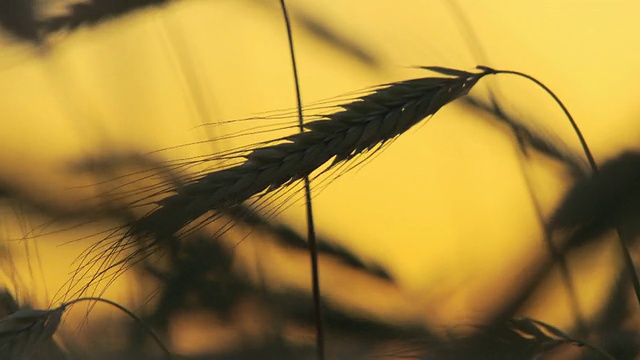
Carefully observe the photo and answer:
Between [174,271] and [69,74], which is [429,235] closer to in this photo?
[174,271]

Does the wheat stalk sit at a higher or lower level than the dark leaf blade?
lower

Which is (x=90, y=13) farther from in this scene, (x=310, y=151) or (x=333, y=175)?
(x=310, y=151)

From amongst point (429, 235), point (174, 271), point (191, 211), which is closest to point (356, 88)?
point (429, 235)

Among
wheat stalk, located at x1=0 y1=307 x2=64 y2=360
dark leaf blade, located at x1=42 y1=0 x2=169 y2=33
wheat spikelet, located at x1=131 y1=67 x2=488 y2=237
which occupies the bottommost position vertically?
wheat stalk, located at x1=0 y1=307 x2=64 y2=360

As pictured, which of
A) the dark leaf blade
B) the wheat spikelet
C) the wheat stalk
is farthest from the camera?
the dark leaf blade

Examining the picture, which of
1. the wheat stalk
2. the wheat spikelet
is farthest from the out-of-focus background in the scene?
the wheat spikelet

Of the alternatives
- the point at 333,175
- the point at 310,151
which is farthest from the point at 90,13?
the point at 310,151

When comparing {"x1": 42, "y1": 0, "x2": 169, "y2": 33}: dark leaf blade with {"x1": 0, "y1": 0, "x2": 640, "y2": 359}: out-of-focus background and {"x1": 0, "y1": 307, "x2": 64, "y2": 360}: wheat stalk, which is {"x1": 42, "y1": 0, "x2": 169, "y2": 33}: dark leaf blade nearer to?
{"x1": 0, "y1": 0, "x2": 640, "y2": 359}: out-of-focus background
